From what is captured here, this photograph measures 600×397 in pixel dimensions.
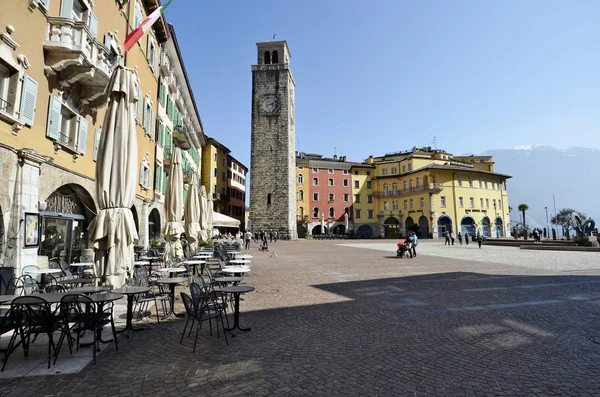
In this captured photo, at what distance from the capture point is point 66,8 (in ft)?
32.1

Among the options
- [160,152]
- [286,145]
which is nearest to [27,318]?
[160,152]

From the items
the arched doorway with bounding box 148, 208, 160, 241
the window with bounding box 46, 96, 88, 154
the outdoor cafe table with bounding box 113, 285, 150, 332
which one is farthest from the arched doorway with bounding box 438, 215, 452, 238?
the outdoor cafe table with bounding box 113, 285, 150, 332

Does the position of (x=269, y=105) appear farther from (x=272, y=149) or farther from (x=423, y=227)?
(x=423, y=227)

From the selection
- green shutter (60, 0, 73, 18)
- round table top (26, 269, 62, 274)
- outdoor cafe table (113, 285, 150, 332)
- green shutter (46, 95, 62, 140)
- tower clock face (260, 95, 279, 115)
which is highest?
tower clock face (260, 95, 279, 115)

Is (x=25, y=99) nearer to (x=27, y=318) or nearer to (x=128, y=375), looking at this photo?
(x=27, y=318)

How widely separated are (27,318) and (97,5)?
39.2 ft

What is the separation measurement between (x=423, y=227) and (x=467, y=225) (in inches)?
249

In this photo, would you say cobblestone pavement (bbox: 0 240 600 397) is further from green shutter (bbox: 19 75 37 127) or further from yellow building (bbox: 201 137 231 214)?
yellow building (bbox: 201 137 231 214)

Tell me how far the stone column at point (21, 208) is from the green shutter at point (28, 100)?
82 cm

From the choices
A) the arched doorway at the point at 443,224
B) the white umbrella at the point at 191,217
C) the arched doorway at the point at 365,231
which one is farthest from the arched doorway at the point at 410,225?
the white umbrella at the point at 191,217

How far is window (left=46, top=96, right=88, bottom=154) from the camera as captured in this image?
9.45 meters

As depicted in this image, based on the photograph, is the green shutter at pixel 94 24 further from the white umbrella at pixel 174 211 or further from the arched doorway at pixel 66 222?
the arched doorway at pixel 66 222

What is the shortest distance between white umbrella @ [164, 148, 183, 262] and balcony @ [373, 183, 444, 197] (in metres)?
45.0

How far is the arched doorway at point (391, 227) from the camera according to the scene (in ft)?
195
